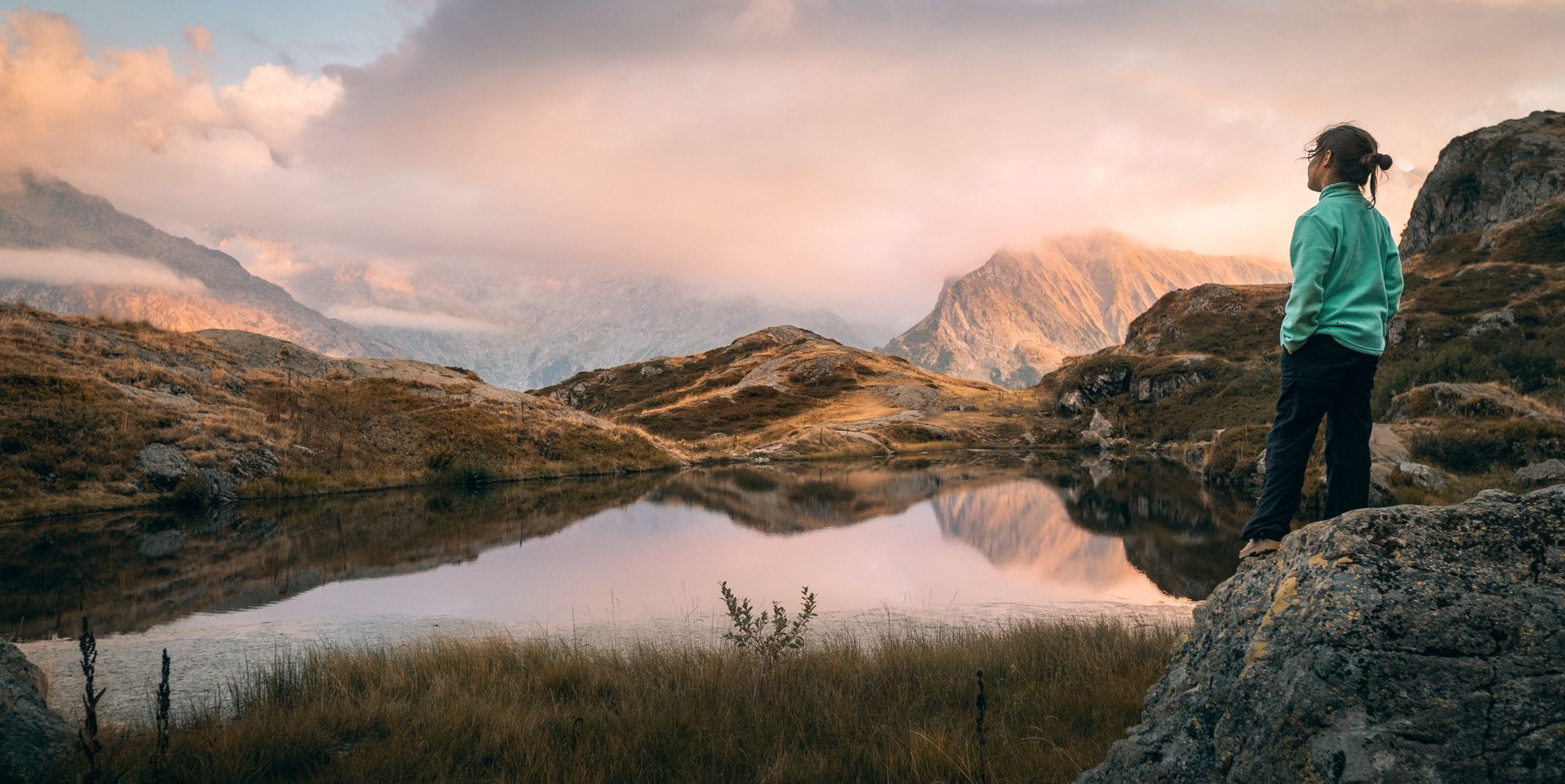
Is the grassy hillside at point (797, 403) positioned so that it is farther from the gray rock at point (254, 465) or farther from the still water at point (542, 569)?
the still water at point (542, 569)

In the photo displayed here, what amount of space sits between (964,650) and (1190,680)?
178 inches

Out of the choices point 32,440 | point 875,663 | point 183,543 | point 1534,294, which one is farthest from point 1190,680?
point 1534,294

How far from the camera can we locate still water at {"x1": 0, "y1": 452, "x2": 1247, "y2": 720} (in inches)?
424

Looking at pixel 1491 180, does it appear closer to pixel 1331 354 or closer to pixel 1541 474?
pixel 1541 474

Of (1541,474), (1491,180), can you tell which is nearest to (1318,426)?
Result: (1541,474)

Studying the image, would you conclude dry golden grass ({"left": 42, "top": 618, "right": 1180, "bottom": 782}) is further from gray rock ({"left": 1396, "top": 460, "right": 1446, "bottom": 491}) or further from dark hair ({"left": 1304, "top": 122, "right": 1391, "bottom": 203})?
gray rock ({"left": 1396, "top": 460, "right": 1446, "bottom": 491})

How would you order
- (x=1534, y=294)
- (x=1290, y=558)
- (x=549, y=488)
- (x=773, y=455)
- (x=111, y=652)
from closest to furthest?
(x=1290, y=558), (x=111, y=652), (x=549, y=488), (x=1534, y=294), (x=773, y=455)

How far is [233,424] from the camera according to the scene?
28250 mm

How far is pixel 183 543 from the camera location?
17.5 m

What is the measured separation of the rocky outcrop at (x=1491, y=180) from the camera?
6956 cm

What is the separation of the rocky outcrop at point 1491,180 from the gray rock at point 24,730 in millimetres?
92539

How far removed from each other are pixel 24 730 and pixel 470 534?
17153 mm

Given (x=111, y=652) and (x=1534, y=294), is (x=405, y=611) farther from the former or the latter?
(x=1534, y=294)

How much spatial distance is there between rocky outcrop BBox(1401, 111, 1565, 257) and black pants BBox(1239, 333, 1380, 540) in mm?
85691
